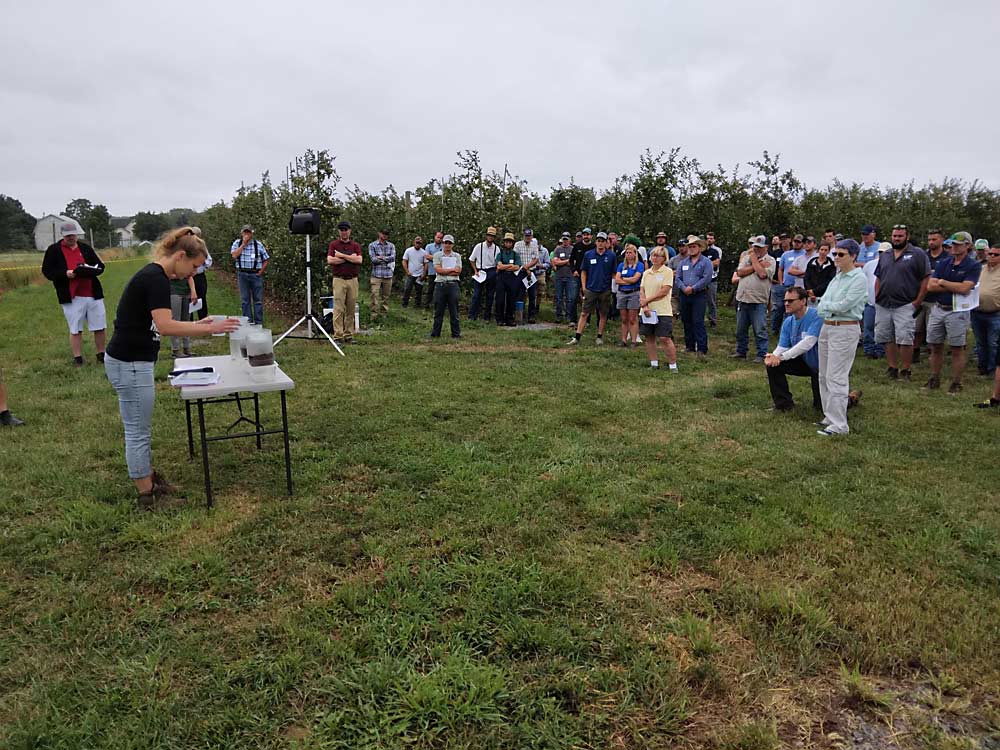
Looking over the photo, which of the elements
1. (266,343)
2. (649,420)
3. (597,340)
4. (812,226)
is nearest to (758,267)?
(597,340)

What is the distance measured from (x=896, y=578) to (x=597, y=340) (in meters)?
7.27

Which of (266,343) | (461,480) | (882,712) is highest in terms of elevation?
(266,343)

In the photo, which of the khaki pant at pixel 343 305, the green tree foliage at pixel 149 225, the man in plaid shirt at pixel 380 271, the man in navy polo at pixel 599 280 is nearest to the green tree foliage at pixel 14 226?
the green tree foliage at pixel 149 225

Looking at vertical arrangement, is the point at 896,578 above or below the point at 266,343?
below

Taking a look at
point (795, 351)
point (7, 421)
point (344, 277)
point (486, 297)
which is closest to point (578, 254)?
point (486, 297)

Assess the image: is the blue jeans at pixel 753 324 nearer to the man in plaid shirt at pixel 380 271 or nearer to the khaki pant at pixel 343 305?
the khaki pant at pixel 343 305

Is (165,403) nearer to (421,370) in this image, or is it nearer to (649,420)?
(421,370)

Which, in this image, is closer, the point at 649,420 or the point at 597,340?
the point at 649,420

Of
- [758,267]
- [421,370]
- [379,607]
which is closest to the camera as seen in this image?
[379,607]

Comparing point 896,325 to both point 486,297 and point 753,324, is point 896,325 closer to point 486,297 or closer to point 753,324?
point 753,324

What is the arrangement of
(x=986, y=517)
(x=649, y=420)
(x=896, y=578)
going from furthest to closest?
(x=649, y=420) → (x=986, y=517) → (x=896, y=578)

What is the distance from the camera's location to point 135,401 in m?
3.80

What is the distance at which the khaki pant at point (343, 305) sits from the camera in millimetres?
9773

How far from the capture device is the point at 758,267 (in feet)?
28.4
